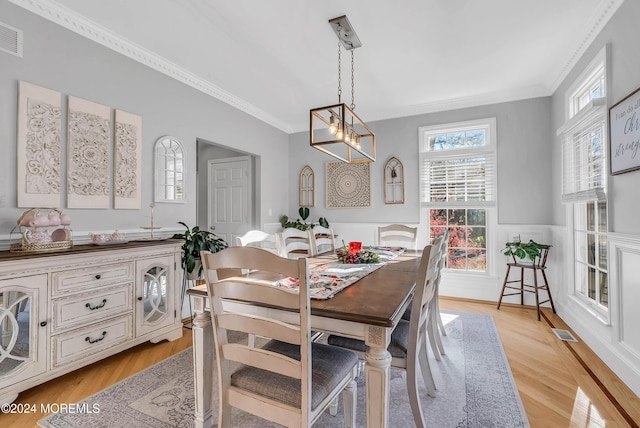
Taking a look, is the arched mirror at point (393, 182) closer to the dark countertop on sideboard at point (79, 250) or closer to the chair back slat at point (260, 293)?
the dark countertop on sideboard at point (79, 250)

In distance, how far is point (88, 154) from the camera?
97.0 inches

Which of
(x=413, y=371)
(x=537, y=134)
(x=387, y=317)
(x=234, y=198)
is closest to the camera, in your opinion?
(x=387, y=317)

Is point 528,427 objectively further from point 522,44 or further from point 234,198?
point 234,198

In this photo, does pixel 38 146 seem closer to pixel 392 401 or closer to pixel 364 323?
pixel 364 323

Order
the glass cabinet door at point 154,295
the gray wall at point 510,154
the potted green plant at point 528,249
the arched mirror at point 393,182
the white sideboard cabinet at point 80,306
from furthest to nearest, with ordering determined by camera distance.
Answer: the arched mirror at point 393,182, the gray wall at point 510,154, the potted green plant at point 528,249, the glass cabinet door at point 154,295, the white sideboard cabinet at point 80,306

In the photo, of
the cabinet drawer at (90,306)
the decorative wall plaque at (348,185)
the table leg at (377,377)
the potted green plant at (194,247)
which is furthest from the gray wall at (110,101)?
the table leg at (377,377)

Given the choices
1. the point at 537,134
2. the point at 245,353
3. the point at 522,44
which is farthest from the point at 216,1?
the point at 537,134

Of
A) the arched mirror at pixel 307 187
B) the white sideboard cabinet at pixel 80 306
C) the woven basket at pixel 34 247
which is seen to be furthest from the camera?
the arched mirror at pixel 307 187

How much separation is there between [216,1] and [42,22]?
52.3 inches

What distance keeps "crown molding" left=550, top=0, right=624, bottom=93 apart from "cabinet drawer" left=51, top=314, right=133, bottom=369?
4408 millimetres

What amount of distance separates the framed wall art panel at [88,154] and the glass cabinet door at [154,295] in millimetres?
698

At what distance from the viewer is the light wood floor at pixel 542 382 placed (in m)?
1.70

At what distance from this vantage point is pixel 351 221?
4.74m

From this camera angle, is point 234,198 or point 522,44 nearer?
point 522,44
